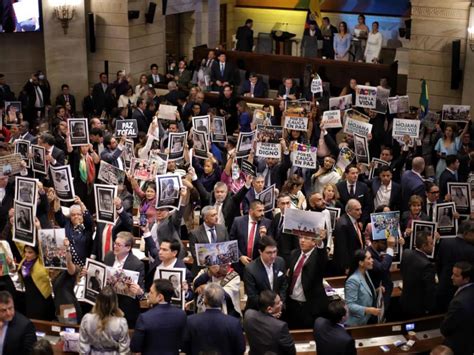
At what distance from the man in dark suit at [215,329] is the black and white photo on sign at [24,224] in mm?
2231

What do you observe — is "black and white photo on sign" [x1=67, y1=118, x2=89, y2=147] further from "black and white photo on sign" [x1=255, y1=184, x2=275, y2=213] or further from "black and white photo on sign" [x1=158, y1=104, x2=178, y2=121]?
"black and white photo on sign" [x1=255, y1=184, x2=275, y2=213]

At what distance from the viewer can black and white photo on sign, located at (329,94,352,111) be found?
13836 millimetres

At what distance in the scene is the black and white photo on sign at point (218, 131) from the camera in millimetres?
12656

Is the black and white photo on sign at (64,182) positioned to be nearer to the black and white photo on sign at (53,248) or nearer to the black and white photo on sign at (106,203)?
the black and white photo on sign at (106,203)

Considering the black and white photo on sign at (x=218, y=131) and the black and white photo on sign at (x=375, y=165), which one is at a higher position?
the black and white photo on sign at (x=218, y=131)

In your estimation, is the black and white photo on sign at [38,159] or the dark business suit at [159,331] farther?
the black and white photo on sign at [38,159]

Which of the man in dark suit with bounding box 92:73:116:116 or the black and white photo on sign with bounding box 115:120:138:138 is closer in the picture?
the black and white photo on sign with bounding box 115:120:138:138

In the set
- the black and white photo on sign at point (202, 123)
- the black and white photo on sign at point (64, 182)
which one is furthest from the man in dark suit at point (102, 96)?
the black and white photo on sign at point (64, 182)

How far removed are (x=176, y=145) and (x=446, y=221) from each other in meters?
4.18

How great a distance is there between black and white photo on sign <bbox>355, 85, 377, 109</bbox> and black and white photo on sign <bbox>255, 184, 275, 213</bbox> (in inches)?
191

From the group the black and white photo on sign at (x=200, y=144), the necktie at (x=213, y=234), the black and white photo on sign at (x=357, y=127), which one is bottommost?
the necktie at (x=213, y=234)

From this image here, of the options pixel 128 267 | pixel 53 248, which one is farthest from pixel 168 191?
pixel 53 248

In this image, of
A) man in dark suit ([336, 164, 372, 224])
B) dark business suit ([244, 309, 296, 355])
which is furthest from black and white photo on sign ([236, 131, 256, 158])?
dark business suit ([244, 309, 296, 355])

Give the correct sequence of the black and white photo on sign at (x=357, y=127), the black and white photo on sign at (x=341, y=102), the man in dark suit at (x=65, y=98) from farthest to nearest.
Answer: the man in dark suit at (x=65, y=98) → the black and white photo on sign at (x=341, y=102) → the black and white photo on sign at (x=357, y=127)
